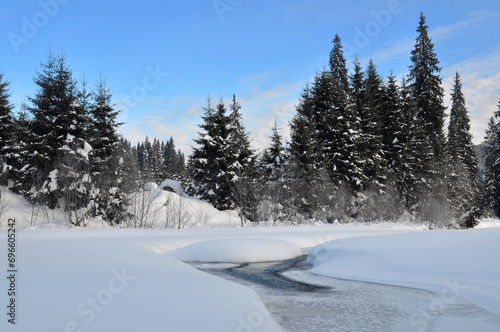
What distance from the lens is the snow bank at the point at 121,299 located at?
11.8 ft

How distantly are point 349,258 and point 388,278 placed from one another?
6.12ft

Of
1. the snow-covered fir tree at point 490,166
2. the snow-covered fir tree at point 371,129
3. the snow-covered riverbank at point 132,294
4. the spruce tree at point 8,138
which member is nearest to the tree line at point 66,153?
A: the spruce tree at point 8,138

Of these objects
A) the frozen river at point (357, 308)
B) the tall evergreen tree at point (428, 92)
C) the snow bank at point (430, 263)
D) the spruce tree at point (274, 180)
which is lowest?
the frozen river at point (357, 308)

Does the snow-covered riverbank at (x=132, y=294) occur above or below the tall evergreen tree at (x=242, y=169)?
below

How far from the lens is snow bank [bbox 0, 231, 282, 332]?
3.60 metres

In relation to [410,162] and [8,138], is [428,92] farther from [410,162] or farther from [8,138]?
[8,138]

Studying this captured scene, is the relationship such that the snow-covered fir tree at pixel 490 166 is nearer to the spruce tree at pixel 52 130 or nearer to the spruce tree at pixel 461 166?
the spruce tree at pixel 461 166

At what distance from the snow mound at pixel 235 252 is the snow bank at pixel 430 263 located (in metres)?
2.39

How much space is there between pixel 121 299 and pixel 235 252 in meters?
8.66

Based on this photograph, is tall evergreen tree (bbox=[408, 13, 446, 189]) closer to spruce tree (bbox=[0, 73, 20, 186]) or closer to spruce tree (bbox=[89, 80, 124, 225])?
spruce tree (bbox=[89, 80, 124, 225])

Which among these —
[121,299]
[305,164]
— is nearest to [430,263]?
[121,299]

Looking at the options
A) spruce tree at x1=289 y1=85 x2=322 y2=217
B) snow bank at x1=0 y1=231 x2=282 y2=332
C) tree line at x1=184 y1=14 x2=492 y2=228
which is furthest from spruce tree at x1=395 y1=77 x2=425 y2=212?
snow bank at x1=0 y1=231 x2=282 y2=332

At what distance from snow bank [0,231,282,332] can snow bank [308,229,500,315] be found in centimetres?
414

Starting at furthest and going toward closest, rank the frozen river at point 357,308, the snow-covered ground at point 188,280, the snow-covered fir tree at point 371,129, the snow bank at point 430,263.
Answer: the snow-covered fir tree at point 371,129
the snow bank at point 430,263
the frozen river at point 357,308
the snow-covered ground at point 188,280
